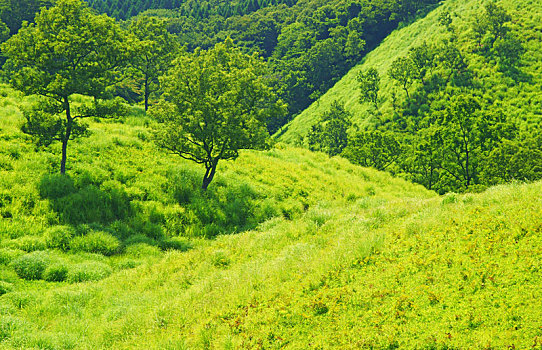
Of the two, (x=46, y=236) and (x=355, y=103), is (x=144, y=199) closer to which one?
(x=46, y=236)

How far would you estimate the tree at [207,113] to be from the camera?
21.6m

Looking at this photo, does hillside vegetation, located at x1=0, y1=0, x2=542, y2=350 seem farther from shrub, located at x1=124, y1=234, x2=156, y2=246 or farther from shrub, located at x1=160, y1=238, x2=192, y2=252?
shrub, located at x1=160, y1=238, x2=192, y2=252

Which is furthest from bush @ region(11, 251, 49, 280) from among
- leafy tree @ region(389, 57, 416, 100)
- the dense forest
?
leafy tree @ region(389, 57, 416, 100)

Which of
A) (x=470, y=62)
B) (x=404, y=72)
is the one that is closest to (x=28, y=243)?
(x=404, y=72)

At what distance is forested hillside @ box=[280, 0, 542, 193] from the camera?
48.6m

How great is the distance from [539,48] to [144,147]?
7387 centimetres

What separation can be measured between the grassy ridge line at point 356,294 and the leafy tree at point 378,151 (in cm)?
5052

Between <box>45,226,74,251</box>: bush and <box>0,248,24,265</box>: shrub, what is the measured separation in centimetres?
139

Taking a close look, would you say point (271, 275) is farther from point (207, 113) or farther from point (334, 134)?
point (334, 134)

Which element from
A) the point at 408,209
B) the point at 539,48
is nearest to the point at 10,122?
the point at 408,209

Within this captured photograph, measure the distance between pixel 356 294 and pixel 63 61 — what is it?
21.0m

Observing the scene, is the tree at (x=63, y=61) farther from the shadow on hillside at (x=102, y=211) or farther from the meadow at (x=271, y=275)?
the meadow at (x=271, y=275)

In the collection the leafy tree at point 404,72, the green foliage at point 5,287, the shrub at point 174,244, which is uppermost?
the leafy tree at point 404,72

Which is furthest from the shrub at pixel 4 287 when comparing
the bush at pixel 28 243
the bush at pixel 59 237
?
the bush at pixel 59 237
